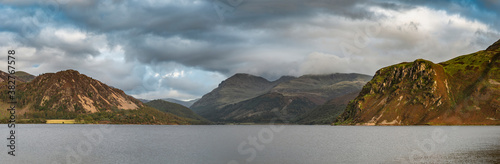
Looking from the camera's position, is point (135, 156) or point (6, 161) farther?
point (135, 156)

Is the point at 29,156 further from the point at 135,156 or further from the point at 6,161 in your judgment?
the point at 135,156

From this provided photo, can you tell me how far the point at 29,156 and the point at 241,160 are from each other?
48632 mm

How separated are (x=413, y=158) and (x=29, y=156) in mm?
86165

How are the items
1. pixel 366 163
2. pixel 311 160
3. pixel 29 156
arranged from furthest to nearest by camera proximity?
pixel 29 156
pixel 311 160
pixel 366 163

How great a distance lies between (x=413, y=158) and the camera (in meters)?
83.6

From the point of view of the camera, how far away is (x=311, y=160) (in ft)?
265

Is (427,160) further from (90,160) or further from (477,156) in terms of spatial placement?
(90,160)

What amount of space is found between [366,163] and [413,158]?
1505 cm

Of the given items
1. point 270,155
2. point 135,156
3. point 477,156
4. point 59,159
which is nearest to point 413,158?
point 477,156

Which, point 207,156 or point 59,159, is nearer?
point 59,159

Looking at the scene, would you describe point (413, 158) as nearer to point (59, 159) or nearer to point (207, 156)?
point (207, 156)

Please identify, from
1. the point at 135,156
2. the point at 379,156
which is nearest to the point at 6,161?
the point at 135,156

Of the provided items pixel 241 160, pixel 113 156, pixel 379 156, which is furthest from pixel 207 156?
pixel 379 156

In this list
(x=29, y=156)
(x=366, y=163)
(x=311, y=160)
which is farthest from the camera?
(x=29, y=156)
